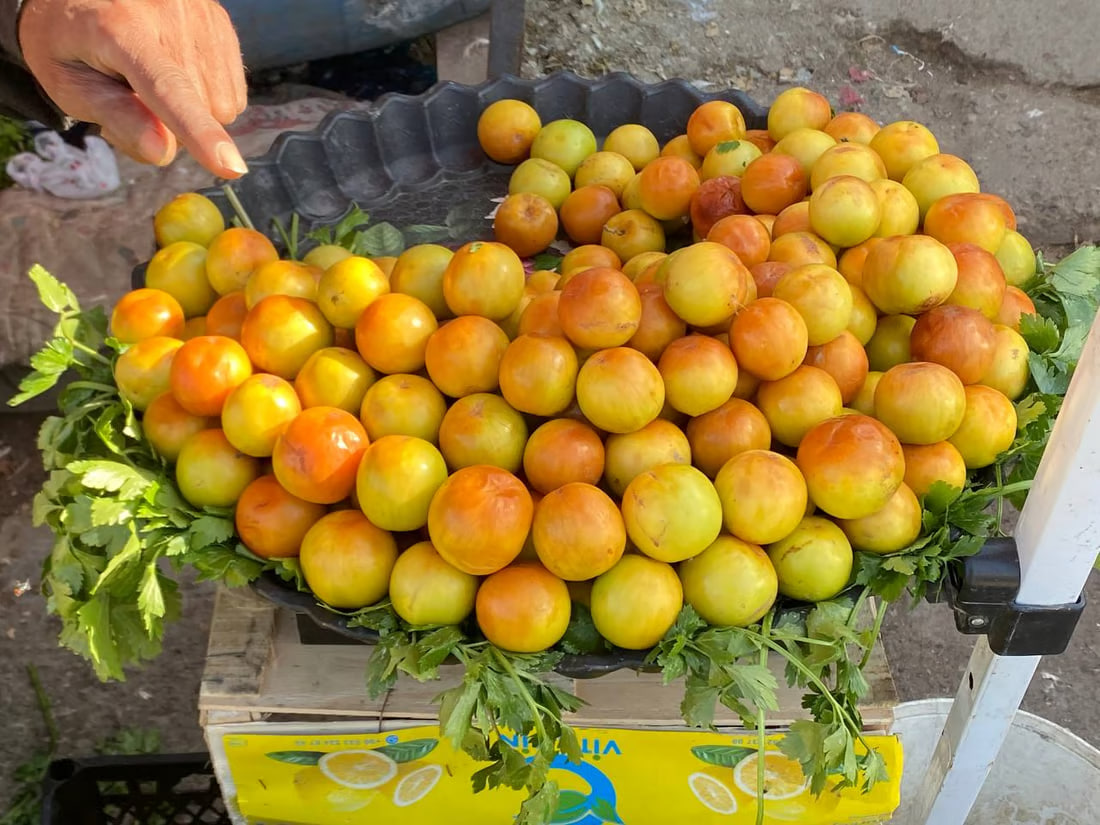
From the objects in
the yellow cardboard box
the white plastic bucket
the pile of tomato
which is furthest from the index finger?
the white plastic bucket

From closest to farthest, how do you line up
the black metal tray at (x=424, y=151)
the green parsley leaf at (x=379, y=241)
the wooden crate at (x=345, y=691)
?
the wooden crate at (x=345, y=691) → the green parsley leaf at (x=379, y=241) → the black metal tray at (x=424, y=151)

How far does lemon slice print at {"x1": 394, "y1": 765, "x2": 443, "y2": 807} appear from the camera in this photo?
158cm

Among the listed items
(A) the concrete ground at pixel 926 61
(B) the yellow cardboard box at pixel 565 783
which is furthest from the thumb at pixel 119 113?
(A) the concrete ground at pixel 926 61

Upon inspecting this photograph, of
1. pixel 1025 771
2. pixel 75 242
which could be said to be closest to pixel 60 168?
pixel 75 242

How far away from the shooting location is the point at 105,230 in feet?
10.2

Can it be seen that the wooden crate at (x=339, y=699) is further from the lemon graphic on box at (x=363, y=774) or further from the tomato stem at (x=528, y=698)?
the tomato stem at (x=528, y=698)

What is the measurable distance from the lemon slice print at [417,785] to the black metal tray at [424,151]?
1085mm

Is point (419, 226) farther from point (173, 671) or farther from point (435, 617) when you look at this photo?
point (173, 671)

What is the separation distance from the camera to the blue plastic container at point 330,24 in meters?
3.30

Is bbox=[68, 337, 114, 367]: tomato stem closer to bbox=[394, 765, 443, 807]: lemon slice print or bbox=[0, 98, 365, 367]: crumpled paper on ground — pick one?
bbox=[394, 765, 443, 807]: lemon slice print

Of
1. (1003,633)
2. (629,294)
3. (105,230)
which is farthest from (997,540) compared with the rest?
(105,230)

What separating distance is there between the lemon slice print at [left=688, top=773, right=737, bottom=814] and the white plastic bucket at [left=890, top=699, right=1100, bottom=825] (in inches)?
15.2

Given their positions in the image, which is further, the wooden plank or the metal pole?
the wooden plank

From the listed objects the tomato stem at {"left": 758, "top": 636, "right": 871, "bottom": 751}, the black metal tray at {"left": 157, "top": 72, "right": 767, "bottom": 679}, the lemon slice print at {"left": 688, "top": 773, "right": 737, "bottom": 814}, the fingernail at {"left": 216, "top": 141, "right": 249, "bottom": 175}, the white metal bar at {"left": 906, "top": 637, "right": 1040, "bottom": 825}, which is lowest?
the lemon slice print at {"left": 688, "top": 773, "right": 737, "bottom": 814}
